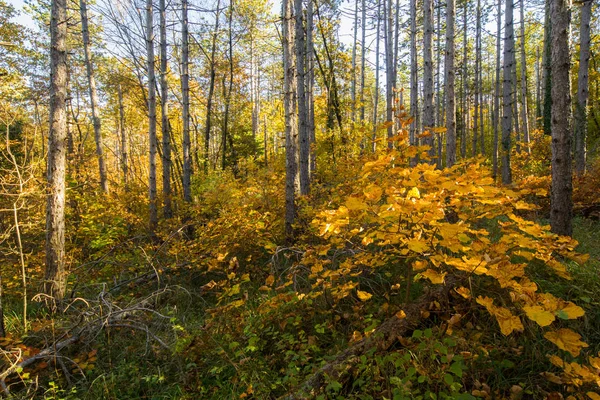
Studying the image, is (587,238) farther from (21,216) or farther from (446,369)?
(21,216)

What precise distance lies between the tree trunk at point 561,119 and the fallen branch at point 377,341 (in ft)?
5.49

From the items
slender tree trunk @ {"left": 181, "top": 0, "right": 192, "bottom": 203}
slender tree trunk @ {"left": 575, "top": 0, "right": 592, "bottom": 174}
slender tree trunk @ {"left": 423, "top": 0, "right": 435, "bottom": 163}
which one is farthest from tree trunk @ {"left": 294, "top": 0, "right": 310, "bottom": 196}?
slender tree trunk @ {"left": 575, "top": 0, "right": 592, "bottom": 174}

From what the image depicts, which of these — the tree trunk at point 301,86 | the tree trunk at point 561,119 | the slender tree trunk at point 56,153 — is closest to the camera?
the tree trunk at point 561,119

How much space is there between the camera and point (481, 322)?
91.6 inches

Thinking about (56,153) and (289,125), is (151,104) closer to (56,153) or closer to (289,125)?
(56,153)

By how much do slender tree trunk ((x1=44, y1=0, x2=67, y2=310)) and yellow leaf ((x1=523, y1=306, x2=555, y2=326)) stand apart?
16.1 feet

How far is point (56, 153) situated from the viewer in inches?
160

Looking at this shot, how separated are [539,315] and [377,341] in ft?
3.64

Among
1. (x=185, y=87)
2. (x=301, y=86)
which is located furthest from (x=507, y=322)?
(x=185, y=87)

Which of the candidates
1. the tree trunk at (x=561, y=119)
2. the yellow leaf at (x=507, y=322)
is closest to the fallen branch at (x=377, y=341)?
the yellow leaf at (x=507, y=322)

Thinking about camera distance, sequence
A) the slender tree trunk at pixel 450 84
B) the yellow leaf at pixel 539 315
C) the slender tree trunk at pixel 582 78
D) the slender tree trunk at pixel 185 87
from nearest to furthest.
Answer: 1. the yellow leaf at pixel 539 315
2. the slender tree trunk at pixel 450 84
3. the slender tree trunk at pixel 582 78
4. the slender tree trunk at pixel 185 87

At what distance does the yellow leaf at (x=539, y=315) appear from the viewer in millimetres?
1368

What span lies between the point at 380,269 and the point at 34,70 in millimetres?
17102

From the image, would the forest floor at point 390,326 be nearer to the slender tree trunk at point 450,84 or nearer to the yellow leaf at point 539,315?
the yellow leaf at point 539,315
